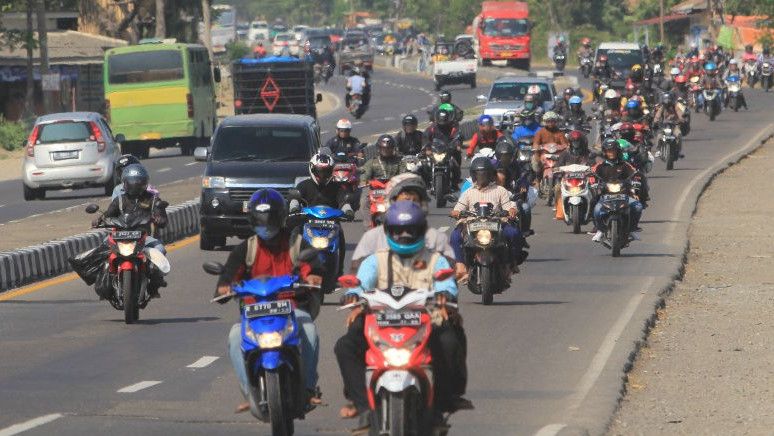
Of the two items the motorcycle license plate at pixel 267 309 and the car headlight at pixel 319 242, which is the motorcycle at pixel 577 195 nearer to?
the car headlight at pixel 319 242

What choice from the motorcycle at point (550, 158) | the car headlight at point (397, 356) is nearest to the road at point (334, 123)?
the motorcycle at point (550, 158)

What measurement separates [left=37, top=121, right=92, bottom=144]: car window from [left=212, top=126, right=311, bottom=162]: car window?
11468mm

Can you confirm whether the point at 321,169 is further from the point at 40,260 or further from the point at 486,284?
the point at 40,260

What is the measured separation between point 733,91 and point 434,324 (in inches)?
2284

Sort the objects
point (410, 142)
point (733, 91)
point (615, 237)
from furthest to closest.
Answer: point (733, 91)
point (410, 142)
point (615, 237)

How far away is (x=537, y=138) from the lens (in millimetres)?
31094

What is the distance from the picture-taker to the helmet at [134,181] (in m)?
18.3

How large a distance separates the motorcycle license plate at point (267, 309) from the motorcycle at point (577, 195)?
1688cm

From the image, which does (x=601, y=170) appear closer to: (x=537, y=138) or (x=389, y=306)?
(x=537, y=138)

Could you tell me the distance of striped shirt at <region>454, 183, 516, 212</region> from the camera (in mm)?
19094

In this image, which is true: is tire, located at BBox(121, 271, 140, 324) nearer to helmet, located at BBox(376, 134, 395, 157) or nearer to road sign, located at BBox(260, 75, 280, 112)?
helmet, located at BBox(376, 134, 395, 157)

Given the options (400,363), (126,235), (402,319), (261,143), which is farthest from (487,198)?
(400,363)

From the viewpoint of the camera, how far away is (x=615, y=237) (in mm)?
23922

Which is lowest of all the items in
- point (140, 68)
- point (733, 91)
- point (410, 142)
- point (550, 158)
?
point (733, 91)
